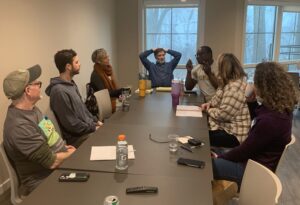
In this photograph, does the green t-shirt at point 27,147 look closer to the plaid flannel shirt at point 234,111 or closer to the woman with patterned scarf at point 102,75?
the plaid flannel shirt at point 234,111

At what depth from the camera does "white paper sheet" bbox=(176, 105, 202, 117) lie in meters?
2.82

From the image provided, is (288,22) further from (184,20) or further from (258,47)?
(184,20)

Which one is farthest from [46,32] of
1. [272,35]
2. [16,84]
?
[272,35]

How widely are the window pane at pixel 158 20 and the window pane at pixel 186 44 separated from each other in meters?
0.24

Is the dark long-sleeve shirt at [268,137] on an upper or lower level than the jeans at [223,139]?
upper

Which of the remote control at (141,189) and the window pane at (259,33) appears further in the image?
the window pane at (259,33)

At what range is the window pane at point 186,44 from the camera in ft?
19.1

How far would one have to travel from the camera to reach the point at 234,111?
105 inches

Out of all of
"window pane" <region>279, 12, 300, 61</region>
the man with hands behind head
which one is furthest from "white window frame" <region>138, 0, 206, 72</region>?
the man with hands behind head

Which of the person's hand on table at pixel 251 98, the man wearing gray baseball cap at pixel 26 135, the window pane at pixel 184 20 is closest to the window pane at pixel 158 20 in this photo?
the window pane at pixel 184 20

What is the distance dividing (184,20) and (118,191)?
4.85m

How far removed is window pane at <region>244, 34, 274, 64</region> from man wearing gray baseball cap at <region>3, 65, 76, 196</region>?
463cm

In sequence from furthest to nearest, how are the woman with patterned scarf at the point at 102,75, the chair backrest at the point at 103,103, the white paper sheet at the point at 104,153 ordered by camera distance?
the woman with patterned scarf at the point at 102,75, the chair backrest at the point at 103,103, the white paper sheet at the point at 104,153

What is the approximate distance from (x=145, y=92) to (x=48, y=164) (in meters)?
1.96
